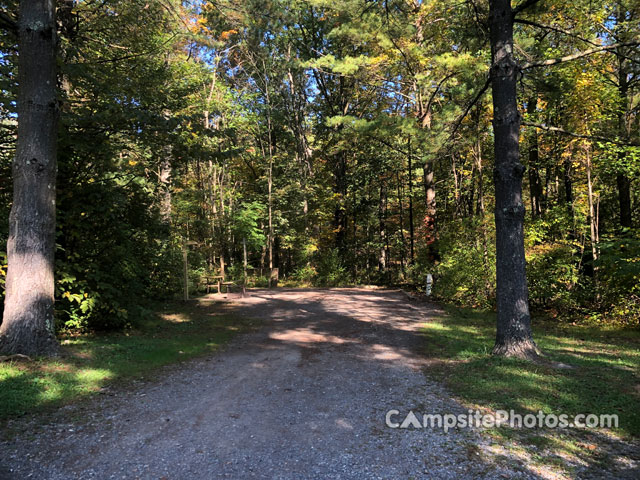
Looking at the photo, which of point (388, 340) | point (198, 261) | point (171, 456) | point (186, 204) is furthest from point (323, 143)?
point (171, 456)

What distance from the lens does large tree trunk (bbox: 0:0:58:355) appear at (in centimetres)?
544

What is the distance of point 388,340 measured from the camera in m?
8.14

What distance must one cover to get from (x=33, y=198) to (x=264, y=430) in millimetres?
5002

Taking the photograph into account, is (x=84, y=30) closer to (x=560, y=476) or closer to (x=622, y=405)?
(x=560, y=476)

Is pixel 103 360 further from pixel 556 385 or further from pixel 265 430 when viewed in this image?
pixel 556 385

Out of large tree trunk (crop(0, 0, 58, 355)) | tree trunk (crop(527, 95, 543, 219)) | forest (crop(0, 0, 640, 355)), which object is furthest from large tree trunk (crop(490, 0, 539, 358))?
tree trunk (crop(527, 95, 543, 219))

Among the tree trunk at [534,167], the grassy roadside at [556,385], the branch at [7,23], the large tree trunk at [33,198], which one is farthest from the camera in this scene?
the tree trunk at [534,167]

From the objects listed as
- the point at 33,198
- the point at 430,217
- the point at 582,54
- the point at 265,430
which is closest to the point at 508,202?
the point at 582,54

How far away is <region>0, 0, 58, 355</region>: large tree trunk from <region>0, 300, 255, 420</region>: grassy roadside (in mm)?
615

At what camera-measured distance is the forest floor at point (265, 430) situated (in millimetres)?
3053

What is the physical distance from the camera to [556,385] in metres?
4.87

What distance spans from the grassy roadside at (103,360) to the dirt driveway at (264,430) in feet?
1.60

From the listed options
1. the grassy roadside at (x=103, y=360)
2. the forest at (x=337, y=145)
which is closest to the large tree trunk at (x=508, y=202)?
the forest at (x=337, y=145)

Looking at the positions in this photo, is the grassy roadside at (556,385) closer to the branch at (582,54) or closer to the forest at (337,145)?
the forest at (337,145)
